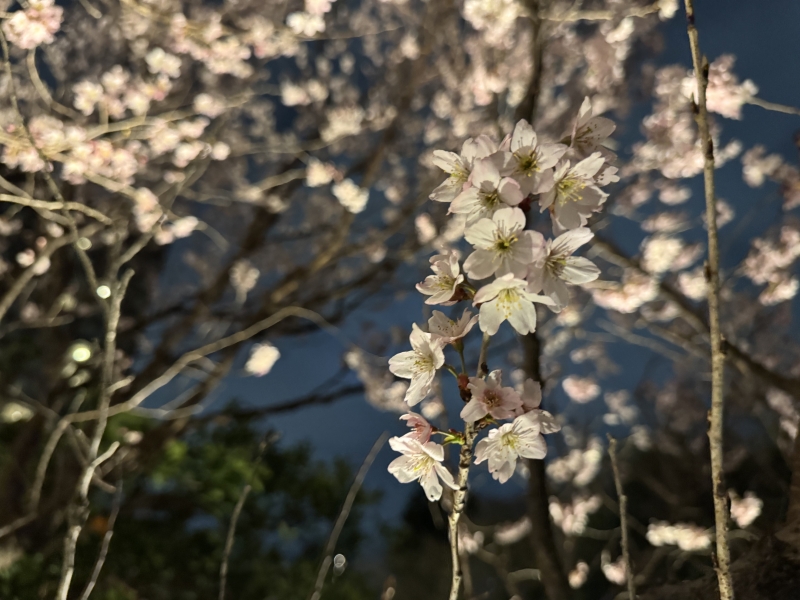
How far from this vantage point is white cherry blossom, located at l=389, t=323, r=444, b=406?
657 millimetres

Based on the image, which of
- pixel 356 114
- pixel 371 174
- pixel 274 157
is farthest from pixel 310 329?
pixel 274 157

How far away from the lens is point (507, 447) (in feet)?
2.18

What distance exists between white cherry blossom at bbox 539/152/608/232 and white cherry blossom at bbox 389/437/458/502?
1.07 feet

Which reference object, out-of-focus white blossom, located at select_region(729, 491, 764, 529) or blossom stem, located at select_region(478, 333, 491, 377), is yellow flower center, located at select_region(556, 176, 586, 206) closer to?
blossom stem, located at select_region(478, 333, 491, 377)

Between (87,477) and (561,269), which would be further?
(87,477)

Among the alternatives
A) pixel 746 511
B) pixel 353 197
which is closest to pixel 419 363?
pixel 353 197

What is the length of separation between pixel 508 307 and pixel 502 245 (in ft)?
0.25

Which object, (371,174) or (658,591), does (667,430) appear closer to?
(371,174)

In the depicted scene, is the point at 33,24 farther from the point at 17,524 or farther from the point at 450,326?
the point at 450,326

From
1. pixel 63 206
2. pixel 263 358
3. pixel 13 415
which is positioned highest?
pixel 63 206

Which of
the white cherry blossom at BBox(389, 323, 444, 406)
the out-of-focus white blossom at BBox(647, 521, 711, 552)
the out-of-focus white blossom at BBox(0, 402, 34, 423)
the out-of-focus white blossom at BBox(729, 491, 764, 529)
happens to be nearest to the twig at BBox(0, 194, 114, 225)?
the white cherry blossom at BBox(389, 323, 444, 406)

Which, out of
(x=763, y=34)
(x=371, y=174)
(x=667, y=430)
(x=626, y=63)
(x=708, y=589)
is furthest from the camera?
(x=667, y=430)

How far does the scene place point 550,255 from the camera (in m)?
0.62

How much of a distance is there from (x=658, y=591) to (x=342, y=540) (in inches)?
174
